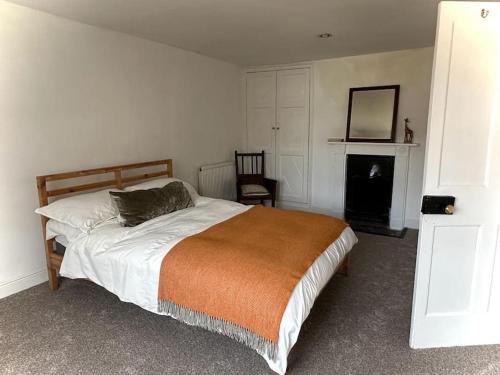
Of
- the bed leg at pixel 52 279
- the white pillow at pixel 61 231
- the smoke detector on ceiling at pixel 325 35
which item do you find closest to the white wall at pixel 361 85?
the smoke detector on ceiling at pixel 325 35

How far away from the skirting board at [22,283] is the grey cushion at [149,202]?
0.98 m

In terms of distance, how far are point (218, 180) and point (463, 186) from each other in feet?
11.2

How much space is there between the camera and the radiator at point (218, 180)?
462cm

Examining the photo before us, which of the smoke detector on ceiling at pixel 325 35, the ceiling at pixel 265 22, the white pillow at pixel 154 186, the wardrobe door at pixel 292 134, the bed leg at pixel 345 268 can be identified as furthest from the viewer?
the wardrobe door at pixel 292 134

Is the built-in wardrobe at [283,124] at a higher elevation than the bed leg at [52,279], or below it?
higher

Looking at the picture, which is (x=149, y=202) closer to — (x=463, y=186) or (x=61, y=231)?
(x=61, y=231)

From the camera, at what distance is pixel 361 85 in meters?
4.57

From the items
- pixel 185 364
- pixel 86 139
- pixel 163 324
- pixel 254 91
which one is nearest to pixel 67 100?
pixel 86 139

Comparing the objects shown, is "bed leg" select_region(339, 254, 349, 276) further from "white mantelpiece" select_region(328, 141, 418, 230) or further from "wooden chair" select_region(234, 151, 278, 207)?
"wooden chair" select_region(234, 151, 278, 207)

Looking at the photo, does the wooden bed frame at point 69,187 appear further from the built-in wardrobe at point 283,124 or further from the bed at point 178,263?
the built-in wardrobe at point 283,124

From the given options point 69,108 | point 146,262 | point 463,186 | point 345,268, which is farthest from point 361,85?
point 146,262

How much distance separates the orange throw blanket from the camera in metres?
1.81

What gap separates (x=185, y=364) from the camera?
198 cm

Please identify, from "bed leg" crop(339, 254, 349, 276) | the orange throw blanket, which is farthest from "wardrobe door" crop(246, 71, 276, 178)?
the orange throw blanket
